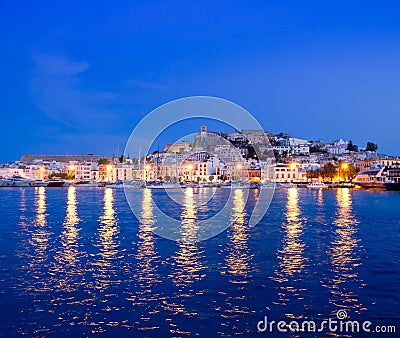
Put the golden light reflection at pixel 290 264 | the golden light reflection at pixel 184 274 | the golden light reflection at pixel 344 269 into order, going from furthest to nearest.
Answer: the golden light reflection at pixel 290 264, the golden light reflection at pixel 344 269, the golden light reflection at pixel 184 274

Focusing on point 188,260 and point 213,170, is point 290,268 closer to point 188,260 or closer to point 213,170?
point 188,260

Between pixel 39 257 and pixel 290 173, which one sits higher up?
pixel 290 173

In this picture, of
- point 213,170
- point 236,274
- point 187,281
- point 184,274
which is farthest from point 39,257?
point 213,170

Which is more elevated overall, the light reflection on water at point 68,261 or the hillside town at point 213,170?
the hillside town at point 213,170

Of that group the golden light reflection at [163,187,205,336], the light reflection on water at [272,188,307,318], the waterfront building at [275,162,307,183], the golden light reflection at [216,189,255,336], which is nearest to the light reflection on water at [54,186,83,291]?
the golden light reflection at [163,187,205,336]

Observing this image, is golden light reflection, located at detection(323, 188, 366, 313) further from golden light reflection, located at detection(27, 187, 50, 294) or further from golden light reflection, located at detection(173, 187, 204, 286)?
golden light reflection, located at detection(27, 187, 50, 294)

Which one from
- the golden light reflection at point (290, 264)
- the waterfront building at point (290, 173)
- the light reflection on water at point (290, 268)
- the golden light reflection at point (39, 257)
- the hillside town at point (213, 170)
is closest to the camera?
the light reflection on water at point (290, 268)

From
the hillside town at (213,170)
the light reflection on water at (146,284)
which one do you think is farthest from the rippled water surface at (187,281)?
the hillside town at (213,170)

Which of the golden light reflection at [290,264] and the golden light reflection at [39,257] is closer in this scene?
the golden light reflection at [290,264]

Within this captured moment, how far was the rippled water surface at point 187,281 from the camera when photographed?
6973 mm

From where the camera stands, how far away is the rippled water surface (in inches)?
275

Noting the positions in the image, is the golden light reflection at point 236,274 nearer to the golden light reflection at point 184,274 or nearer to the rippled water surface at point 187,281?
the rippled water surface at point 187,281

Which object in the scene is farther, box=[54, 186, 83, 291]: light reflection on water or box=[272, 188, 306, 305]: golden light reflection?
box=[54, 186, 83, 291]: light reflection on water

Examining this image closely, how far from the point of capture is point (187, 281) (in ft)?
30.1
